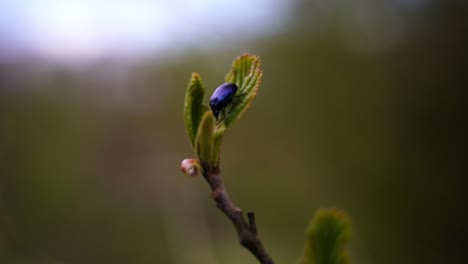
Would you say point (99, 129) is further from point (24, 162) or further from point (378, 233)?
point (378, 233)

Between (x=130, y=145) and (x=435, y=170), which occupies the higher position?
(x=130, y=145)

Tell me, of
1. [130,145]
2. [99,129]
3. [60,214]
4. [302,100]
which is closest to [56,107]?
[99,129]

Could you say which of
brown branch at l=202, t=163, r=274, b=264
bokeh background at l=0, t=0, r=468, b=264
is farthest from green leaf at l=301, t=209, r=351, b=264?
bokeh background at l=0, t=0, r=468, b=264

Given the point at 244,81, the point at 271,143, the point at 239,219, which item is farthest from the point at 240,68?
the point at 271,143

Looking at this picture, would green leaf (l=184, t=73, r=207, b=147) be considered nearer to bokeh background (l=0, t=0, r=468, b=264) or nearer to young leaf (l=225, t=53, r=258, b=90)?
young leaf (l=225, t=53, r=258, b=90)

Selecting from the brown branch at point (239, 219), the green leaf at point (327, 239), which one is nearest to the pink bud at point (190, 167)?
the brown branch at point (239, 219)

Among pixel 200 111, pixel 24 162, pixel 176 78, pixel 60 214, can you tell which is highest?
pixel 176 78
